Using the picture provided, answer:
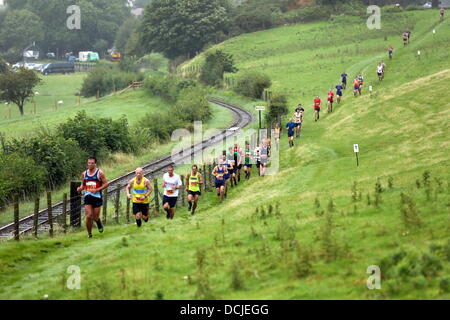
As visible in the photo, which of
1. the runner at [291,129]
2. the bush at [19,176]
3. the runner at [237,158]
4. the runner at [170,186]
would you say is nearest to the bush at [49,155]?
the bush at [19,176]

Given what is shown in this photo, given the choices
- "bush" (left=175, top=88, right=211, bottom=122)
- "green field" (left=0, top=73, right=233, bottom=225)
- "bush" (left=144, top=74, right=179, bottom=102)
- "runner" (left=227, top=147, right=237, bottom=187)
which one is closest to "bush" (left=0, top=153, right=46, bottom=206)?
"green field" (left=0, top=73, right=233, bottom=225)

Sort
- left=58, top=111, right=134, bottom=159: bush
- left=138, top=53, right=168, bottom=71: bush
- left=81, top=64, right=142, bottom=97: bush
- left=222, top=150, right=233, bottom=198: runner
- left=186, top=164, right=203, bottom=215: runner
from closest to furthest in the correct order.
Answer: left=186, top=164, right=203, bottom=215: runner
left=222, top=150, right=233, bottom=198: runner
left=58, top=111, right=134, bottom=159: bush
left=81, top=64, right=142, bottom=97: bush
left=138, top=53, right=168, bottom=71: bush

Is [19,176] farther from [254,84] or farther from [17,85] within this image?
[17,85]

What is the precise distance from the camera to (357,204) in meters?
16.9

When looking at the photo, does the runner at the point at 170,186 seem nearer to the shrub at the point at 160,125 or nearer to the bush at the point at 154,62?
the shrub at the point at 160,125

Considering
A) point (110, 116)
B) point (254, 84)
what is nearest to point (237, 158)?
point (110, 116)

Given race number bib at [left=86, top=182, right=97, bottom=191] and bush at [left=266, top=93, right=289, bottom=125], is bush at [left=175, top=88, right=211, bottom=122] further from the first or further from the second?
race number bib at [left=86, top=182, right=97, bottom=191]

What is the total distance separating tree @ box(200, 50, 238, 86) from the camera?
3327 inches

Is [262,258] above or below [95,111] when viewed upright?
below

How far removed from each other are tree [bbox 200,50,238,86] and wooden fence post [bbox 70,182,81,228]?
61476mm

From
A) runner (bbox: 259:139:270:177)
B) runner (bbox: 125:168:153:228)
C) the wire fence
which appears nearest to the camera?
runner (bbox: 125:168:153:228)

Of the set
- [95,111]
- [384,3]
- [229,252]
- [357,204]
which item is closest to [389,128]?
[357,204]
